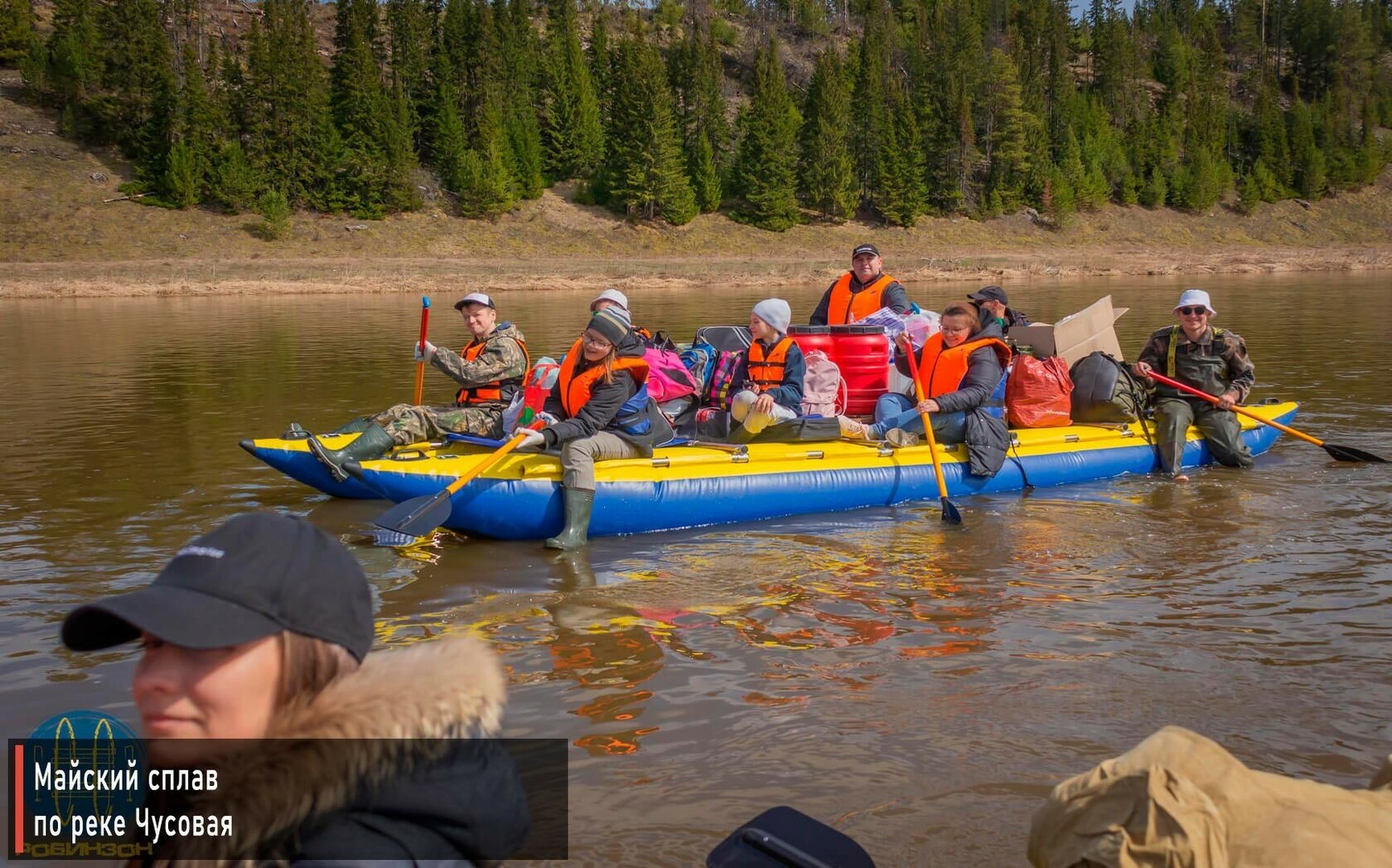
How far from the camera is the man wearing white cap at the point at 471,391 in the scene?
26.9 ft

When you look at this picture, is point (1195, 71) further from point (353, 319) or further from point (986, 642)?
point (986, 642)

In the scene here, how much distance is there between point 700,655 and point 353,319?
757 inches

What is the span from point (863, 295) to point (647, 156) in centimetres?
3794

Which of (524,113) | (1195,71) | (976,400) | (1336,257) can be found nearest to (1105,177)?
(1336,257)

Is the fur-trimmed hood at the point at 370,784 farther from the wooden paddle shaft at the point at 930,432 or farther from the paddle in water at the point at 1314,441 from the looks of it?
the paddle in water at the point at 1314,441

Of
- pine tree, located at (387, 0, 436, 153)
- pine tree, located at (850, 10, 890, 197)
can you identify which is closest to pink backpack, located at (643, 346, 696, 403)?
pine tree, located at (387, 0, 436, 153)

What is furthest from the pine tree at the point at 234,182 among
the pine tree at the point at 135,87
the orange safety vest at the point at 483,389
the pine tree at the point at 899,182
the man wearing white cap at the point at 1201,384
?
the man wearing white cap at the point at 1201,384

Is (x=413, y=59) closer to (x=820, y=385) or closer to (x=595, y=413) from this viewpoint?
(x=820, y=385)

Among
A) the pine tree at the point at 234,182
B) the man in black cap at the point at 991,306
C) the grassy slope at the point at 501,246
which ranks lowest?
the man in black cap at the point at 991,306

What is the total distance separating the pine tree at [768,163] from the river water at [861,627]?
38.6 m

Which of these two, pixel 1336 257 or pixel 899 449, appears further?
pixel 1336 257

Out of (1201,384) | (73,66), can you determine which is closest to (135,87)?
(73,66)

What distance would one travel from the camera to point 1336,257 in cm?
4656

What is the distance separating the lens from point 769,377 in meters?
8.55
